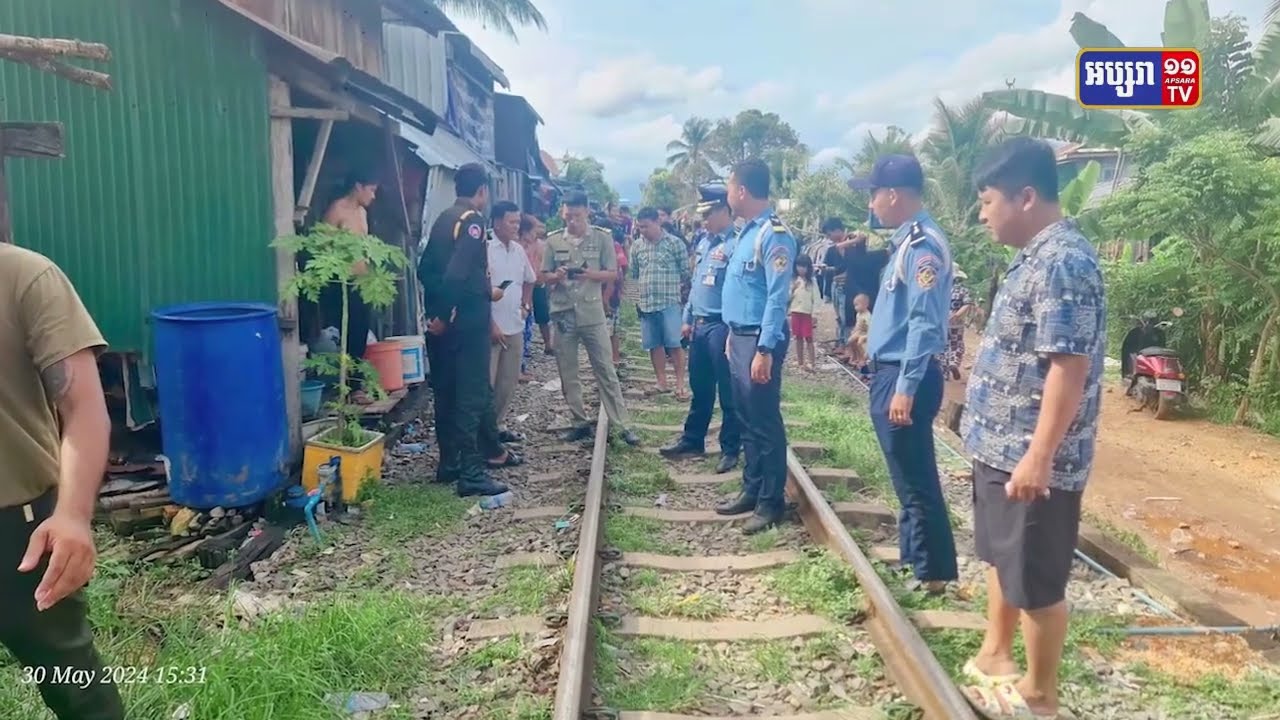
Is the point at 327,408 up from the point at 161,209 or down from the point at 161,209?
down

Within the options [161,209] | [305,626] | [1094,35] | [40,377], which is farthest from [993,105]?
[40,377]

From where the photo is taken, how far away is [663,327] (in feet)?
29.9

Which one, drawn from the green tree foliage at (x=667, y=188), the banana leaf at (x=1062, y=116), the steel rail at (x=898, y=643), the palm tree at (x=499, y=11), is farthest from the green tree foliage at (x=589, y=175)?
the steel rail at (x=898, y=643)

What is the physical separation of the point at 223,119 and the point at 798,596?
452cm

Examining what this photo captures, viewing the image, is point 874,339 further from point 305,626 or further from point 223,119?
point 223,119

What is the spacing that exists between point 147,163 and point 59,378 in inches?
157

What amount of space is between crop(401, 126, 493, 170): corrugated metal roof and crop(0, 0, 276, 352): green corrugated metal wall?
13.2ft

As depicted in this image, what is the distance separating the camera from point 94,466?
7.00ft

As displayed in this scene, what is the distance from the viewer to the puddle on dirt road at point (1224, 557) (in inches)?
213

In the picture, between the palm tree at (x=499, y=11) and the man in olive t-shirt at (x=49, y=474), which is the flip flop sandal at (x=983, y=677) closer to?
the man in olive t-shirt at (x=49, y=474)

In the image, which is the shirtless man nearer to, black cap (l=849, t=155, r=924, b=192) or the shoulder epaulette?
black cap (l=849, t=155, r=924, b=192)

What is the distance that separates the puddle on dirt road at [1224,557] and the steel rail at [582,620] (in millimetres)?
3814

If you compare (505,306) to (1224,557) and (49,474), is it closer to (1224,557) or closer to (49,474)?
(49,474)

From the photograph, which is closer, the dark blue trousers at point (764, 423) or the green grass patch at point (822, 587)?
the green grass patch at point (822, 587)
